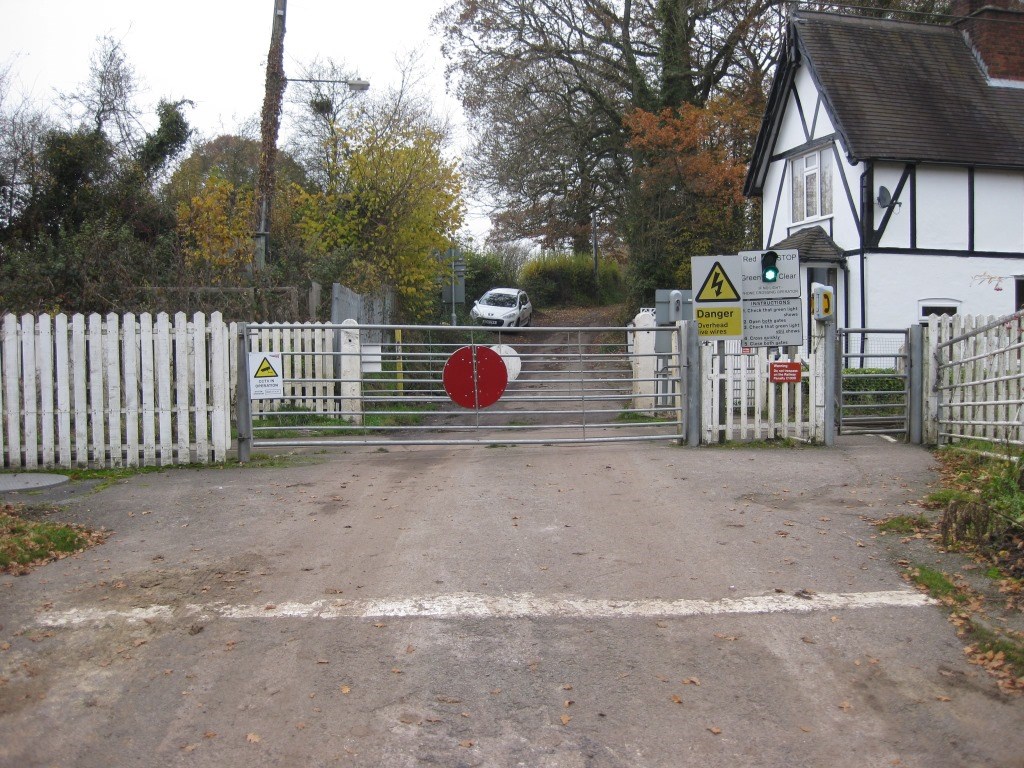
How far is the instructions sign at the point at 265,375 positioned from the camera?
11211 millimetres

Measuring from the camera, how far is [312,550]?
720cm

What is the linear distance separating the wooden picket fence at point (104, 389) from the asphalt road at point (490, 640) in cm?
178

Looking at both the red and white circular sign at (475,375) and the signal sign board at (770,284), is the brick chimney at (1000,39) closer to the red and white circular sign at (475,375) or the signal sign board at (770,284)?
the signal sign board at (770,284)

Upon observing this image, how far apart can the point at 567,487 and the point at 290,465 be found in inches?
137

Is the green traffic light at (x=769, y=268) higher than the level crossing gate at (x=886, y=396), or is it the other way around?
the green traffic light at (x=769, y=268)

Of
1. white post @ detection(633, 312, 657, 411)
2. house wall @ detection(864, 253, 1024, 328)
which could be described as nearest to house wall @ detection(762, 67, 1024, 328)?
house wall @ detection(864, 253, 1024, 328)

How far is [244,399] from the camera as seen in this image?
11.2 metres

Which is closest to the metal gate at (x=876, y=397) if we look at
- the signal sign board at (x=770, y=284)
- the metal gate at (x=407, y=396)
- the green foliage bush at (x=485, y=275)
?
the signal sign board at (x=770, y=284)

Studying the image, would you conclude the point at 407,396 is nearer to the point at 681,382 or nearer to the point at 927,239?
the point at 681,382

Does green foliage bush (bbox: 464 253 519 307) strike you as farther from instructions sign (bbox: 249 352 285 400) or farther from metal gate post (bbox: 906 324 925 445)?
instructions sign (bbox: 249 352 285 400)

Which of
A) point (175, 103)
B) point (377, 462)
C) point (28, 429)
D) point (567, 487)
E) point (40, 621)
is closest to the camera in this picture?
point (40, 621)

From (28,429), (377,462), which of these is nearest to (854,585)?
(377,462)

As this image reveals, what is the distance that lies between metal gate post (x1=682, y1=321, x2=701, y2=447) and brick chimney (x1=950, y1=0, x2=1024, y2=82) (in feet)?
57.3

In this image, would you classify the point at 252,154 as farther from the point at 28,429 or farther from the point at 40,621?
the point at 40,621
